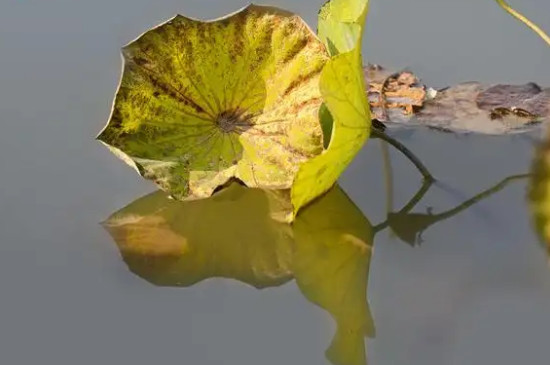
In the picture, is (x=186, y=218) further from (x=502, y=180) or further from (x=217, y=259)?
(x=502, y=180)

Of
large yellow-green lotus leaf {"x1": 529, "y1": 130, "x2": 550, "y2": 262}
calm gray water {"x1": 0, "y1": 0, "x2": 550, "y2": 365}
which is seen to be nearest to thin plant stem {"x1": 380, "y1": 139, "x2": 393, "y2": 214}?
calm gray water {"x1": 0, "y1": 0, "x2": 550, "y2": 365}

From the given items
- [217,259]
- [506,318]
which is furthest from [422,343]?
[217,259]

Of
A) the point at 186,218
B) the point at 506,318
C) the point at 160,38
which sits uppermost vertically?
the point at 160,38

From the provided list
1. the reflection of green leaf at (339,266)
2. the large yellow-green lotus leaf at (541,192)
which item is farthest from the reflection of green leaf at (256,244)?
the large yellow-green lotus leaf at (541,192)

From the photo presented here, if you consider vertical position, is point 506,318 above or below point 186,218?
below

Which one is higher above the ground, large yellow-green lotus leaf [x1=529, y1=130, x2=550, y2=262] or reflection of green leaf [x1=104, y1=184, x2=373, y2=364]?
reflection of green leaf [x1=104, y1=184, x2=373, y2=364]

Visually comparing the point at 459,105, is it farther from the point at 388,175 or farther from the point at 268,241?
the point at 268,241

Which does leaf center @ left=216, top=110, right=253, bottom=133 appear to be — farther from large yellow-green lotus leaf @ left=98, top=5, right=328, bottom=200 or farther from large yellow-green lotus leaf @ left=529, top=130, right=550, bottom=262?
large yellow-green lotus leaf @ left=529, top=130, right=550, bottom=262
